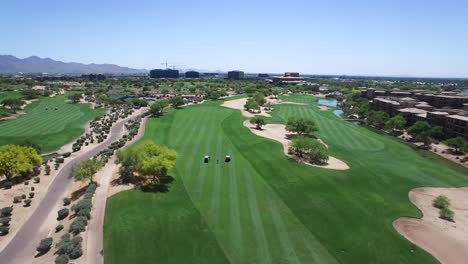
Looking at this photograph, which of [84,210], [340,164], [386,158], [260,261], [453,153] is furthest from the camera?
[453,153]

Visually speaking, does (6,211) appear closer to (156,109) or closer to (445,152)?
(156,109)

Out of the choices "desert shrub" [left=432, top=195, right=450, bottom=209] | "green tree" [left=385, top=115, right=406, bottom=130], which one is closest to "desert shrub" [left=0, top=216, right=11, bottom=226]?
"desert shrub" [left=432, top=195, right=450, bottom=209]

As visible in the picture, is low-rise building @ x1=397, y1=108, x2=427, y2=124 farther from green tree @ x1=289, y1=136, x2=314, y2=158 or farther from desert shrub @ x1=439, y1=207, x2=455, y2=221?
desert shrub @ x1=439, y1=207, x2=455, y2=221

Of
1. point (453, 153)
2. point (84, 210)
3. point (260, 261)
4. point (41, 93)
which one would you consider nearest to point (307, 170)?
point (260, 261)

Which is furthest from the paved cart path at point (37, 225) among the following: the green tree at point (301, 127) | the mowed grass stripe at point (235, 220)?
the green tree at point (301, 127)

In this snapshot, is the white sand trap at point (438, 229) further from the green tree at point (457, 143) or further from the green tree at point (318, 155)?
the green tree at point (457, 143)

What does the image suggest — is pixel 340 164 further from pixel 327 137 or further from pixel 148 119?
pixel 148 119

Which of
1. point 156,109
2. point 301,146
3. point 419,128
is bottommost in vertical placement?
point 301,146

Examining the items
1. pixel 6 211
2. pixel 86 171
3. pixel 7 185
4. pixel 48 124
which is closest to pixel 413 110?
pixel 86 171
